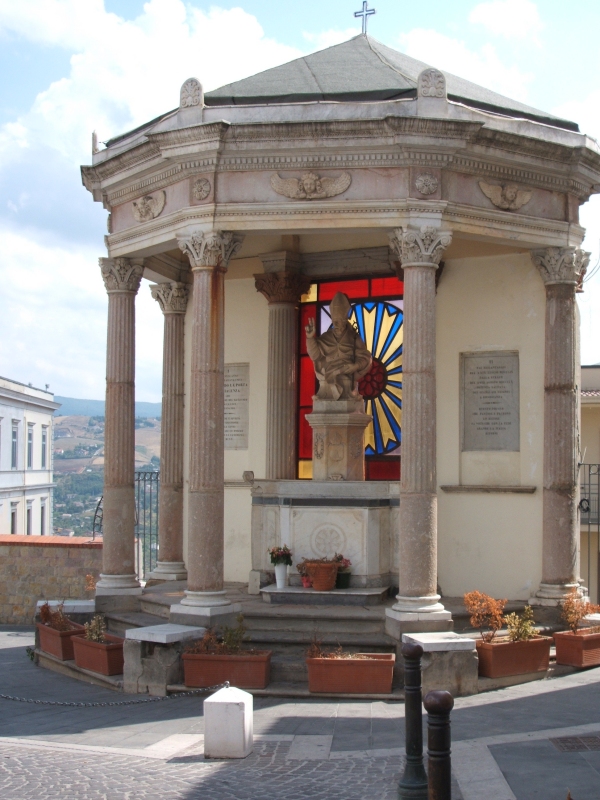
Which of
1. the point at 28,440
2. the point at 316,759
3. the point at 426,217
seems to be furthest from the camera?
the point at 28,440

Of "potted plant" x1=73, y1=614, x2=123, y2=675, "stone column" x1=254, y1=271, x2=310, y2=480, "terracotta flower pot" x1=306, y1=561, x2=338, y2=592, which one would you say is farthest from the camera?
"stone column" x1=254, y1=271, x2=310, y2=480

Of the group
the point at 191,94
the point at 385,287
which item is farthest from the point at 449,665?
the point at 191,94

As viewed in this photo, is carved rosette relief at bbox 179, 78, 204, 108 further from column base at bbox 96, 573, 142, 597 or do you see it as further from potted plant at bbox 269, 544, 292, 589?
column base at bbox 96, 573, 142, 597

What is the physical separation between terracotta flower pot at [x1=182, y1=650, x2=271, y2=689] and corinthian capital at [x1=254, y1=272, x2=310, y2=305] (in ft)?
22.0

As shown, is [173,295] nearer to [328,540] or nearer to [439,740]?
[328,540]

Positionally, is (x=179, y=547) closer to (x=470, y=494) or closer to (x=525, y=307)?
(x=470, y=494)

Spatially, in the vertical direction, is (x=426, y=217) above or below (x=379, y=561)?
above

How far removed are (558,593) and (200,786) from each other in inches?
269

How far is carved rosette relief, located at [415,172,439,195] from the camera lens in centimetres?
1209

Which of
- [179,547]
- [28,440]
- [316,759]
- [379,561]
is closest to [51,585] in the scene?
[179,547]

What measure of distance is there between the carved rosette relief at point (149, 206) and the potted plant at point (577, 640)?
24.8 ft

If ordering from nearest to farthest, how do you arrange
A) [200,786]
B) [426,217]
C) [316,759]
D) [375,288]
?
[200,786] < [316,759] < [426,217] < [375,288]

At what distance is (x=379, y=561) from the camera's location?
43.9ft

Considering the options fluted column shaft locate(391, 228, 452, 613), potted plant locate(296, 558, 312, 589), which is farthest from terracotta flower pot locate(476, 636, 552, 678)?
potted plant locate(296, 558, 312, 589)
